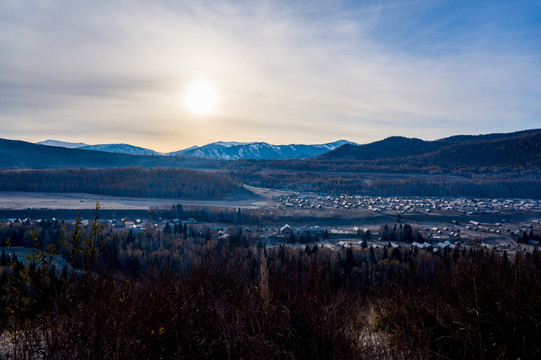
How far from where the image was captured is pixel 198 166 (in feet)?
496

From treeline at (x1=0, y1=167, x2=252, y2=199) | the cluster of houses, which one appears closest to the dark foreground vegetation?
the cluster of houses

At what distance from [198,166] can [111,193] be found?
68.2 meters

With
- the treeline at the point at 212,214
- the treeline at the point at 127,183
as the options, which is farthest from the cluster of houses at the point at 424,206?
the treeline at the point at 127,183

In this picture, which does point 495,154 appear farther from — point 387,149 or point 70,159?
point 70,159

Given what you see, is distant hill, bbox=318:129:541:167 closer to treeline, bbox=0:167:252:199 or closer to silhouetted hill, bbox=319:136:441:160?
silhouetted hill, bbox=319:136:441:160

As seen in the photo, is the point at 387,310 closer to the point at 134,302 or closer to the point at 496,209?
the point at 134,302

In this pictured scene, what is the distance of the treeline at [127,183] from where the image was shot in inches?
3300

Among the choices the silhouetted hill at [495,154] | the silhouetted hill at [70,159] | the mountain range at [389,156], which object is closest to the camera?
the silhouetted hill at [495,154]

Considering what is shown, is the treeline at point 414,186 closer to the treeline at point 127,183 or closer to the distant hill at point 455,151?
the distant hill at point 455,151

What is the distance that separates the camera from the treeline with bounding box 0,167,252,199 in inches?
3300

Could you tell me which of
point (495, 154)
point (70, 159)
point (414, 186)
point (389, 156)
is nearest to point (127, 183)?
point (414, 186)

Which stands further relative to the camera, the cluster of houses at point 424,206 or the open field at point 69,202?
the open field at point 69,202

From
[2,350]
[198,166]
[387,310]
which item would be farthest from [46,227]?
[198,166]

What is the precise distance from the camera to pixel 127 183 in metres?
87.5
